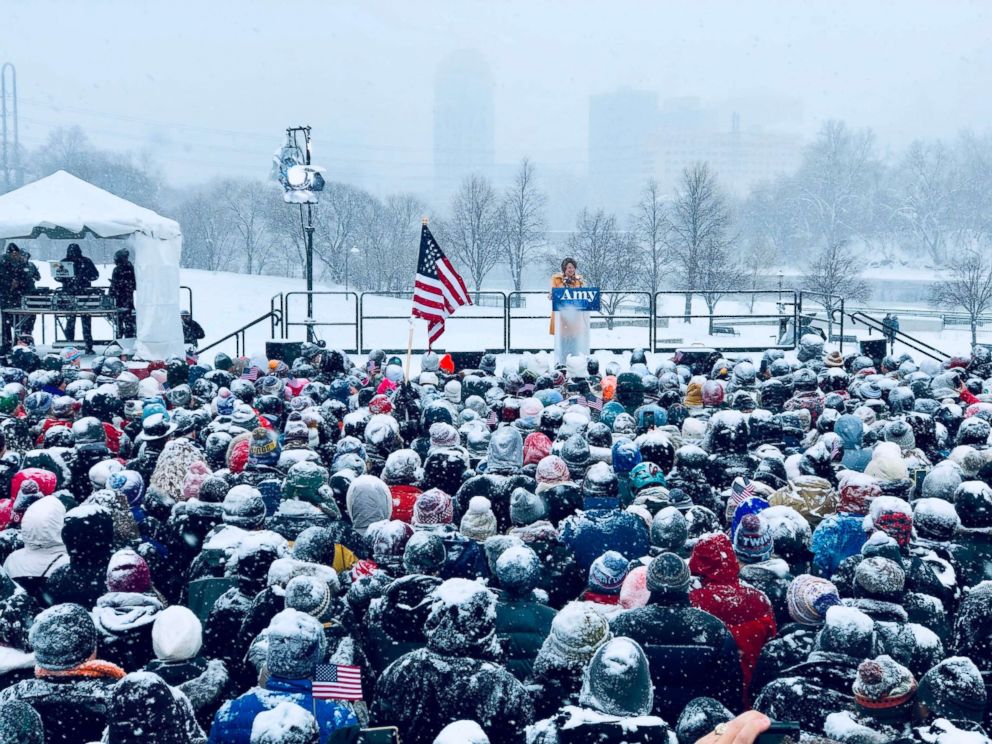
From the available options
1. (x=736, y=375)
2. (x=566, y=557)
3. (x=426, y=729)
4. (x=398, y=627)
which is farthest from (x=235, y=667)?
(x=736, y=375)

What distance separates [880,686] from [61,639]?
2876mm

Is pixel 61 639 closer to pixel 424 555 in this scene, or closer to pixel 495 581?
pixel 424 555

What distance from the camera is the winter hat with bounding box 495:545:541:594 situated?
4762 millimetres

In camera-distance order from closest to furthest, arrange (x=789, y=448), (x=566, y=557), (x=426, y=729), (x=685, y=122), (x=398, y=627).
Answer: (x=426, y=729)
(x=398, y=627)
(x=566, y=557)
(x=789, y=448)
(x=685, y=122)

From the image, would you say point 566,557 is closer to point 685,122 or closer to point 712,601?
point 712,601

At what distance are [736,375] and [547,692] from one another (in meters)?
8.62

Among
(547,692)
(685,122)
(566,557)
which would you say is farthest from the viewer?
(685,122)

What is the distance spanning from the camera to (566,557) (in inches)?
232

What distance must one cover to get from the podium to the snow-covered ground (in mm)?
4071

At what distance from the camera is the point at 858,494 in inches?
251

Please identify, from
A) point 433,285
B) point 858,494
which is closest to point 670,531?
point 858,494

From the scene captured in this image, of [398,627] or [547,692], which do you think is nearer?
[547,692]

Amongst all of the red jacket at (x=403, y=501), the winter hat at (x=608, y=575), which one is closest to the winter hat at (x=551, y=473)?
the red jacket at (x=403, y=501)

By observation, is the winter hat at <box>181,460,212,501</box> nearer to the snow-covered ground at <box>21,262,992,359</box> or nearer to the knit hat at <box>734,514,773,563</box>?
the knit hat at <box>734,514,773,563</box>
